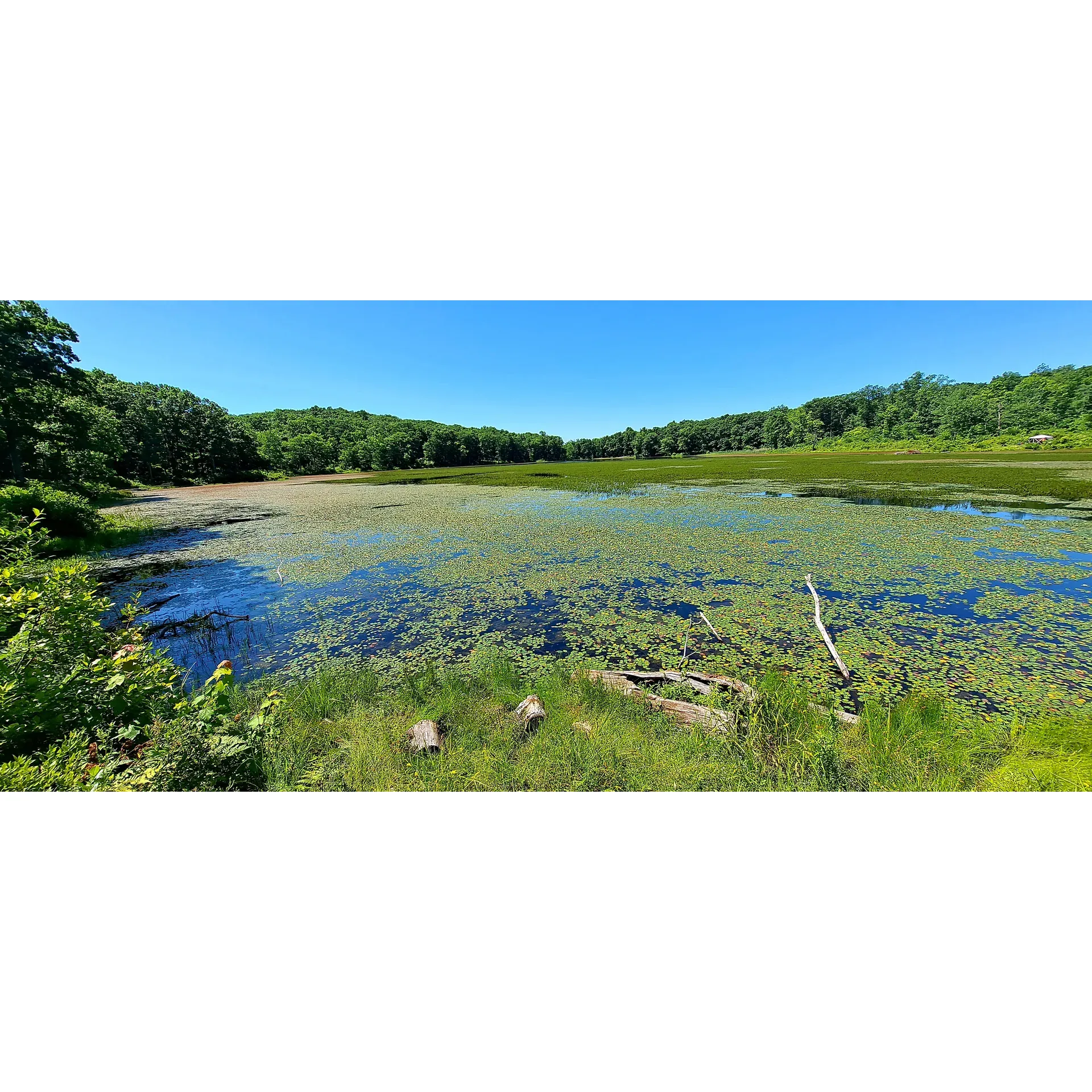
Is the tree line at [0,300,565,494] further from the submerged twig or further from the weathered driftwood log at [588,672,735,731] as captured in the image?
the submerged twig

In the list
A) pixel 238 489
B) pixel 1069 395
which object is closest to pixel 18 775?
pixel 238 489

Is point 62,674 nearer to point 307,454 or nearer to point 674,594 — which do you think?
point 674,594

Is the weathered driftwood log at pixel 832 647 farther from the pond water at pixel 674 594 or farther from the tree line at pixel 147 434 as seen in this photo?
the tree line at pixel 147 434

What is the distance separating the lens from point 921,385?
5653 cm

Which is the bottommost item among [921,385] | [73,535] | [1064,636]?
[1064,636]

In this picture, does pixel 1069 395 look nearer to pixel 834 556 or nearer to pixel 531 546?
pixel 834 556

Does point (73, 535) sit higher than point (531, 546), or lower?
higher

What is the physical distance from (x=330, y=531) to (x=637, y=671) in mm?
10356

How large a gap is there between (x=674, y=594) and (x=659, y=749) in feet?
11.6

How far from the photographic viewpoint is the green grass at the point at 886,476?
1459cm

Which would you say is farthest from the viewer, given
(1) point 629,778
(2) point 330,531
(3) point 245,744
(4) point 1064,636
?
(2) point 330,531

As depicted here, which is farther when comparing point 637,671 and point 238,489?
point 238,489

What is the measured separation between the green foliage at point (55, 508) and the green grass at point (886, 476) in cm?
1732

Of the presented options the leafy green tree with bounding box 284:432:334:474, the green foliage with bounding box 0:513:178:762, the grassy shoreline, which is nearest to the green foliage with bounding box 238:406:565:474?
the leafy green tree with bounding box 284:432:334:474
